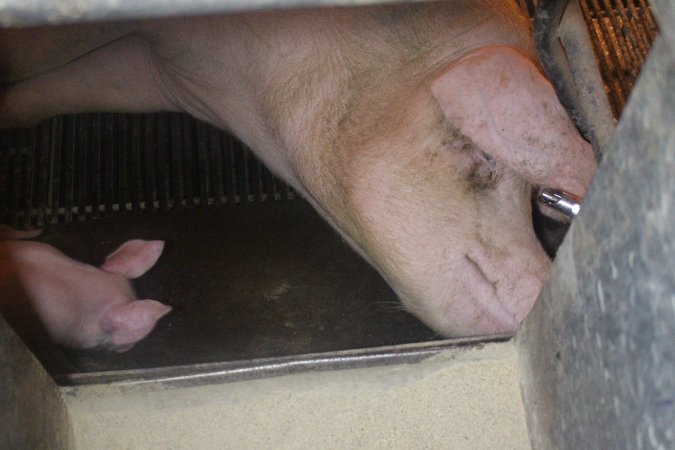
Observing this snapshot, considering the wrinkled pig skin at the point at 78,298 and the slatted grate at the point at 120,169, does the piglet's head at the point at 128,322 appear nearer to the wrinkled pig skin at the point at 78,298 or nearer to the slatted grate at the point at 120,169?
the wrinkled pig skin at the point at 78,298

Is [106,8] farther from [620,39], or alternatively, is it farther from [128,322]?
[620,39]

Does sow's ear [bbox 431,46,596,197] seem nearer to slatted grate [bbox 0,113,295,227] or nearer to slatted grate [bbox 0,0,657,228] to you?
slatted grate [bbox 0,0,657,228]

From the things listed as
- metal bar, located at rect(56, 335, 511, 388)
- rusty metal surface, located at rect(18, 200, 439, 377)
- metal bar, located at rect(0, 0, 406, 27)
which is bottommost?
rusty metal surface, located at rect(18, 200, 439, 377)

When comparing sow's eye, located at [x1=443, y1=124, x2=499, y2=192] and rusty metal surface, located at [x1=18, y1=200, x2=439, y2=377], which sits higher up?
sow's eye, located at [x1=443, y1=124, x2=499, y2=192]

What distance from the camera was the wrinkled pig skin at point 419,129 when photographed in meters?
1.59

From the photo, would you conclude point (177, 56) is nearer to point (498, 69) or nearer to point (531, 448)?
point (498, 69)

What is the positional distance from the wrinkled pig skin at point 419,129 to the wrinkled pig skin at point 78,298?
1.81 feet

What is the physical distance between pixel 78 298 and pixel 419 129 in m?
0.98

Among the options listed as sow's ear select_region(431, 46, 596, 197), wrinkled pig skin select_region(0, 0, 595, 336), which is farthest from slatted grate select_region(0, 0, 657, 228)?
sow's ear select_region(431, 46, 596, 197)

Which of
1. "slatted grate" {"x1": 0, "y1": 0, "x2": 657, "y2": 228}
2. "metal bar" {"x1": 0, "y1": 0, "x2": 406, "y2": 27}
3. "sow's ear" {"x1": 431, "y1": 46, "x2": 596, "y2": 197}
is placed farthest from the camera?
"slatted grate" {"x1": 0, "y1": 0, "x2": 657, "y2": 228}

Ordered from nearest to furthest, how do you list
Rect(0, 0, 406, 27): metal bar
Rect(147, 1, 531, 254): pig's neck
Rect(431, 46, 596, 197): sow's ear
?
Rect(0, 0, 406, 27): metal bar → Rect(431, 46, 596, 197): sow's ear → Rect(147, 1, 531, 254): pig's neck

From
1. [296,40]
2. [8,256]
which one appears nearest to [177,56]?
[296,40]

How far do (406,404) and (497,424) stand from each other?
124 millimetres

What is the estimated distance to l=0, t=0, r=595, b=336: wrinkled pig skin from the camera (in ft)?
5.23
